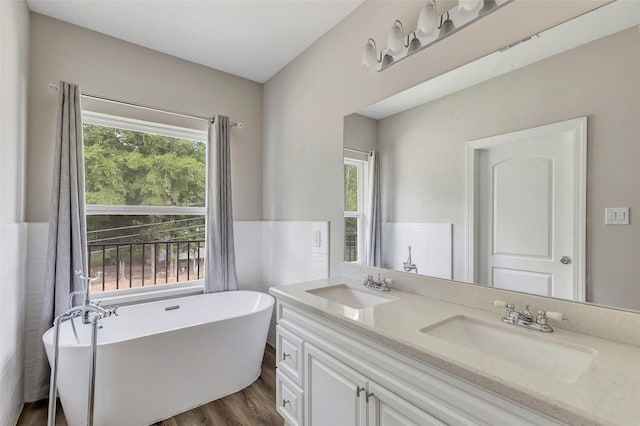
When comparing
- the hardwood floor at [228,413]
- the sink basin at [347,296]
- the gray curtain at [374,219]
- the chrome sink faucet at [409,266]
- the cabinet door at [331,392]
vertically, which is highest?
the gray curtain at [374,219]

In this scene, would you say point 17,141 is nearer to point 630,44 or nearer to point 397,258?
point 397,258

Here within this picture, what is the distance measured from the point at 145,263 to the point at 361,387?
92.8 inches

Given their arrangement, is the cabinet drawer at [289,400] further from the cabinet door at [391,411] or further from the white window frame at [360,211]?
the white window frame at [360,211]

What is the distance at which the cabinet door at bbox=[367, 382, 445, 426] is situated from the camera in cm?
94

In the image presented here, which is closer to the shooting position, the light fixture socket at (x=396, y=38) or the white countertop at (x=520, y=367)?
the white countertop at (x=520, y=367)

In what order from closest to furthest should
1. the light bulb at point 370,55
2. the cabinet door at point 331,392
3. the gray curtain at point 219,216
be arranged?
the cabinet door at point 331,392 < the light bulb at point 370,55 < the gray curtain at point 219,216

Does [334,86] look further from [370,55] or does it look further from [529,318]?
[529,318]

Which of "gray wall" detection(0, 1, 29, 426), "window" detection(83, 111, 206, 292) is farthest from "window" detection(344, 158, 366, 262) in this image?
"gray wall" detection(0, 1, 29, 426)

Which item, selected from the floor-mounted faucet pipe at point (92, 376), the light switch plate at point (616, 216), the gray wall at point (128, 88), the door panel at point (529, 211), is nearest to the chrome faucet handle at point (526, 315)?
the door panel at point (529, 211)

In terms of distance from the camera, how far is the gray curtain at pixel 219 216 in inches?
109

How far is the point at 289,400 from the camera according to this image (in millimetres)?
1596

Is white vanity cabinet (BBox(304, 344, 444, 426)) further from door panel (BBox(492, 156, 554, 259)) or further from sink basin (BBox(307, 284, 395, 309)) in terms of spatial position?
door panel (BBox(492, 156, 554, 259))

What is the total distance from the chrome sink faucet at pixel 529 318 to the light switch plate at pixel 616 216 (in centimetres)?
37

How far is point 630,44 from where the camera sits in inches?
39.6
